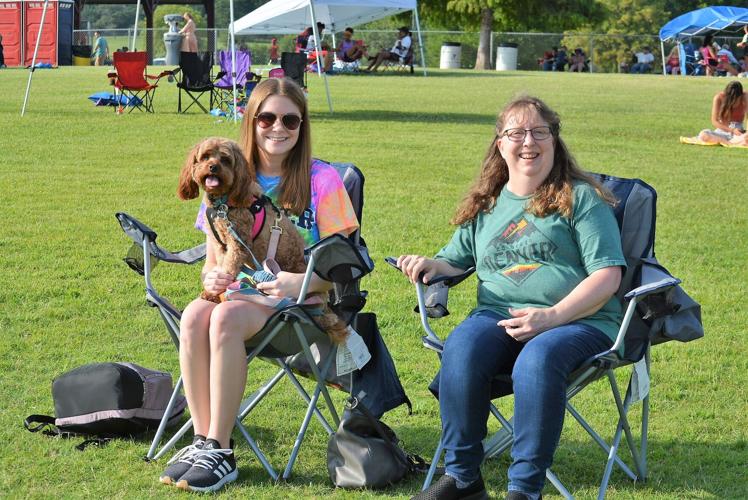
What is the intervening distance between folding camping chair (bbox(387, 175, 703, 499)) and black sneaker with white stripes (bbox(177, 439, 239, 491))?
0.65 metres

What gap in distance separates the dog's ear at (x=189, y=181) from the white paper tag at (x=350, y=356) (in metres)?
0.70

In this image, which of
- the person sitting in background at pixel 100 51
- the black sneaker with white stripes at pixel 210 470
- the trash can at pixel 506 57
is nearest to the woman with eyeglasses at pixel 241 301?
the black sneaker with white stripes at pixel 210 470

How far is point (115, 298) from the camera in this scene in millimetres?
6078

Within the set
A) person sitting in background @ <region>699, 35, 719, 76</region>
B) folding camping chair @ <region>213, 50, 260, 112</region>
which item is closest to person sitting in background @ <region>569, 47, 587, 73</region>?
person sitting in background @ <region>699, 35, 719, 76</region>

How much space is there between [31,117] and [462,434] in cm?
1361

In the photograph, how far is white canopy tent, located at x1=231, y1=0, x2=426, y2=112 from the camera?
20.1m

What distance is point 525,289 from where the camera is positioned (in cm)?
359

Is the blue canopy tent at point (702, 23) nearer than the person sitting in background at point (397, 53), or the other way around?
the person sitting in background at point (397, 53)

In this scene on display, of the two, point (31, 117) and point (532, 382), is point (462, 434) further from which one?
point (31, 117)

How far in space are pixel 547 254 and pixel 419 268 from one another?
450mm

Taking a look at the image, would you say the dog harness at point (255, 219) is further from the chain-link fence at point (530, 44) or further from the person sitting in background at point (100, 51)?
Answer: the person sitting in background at point (100, 51)

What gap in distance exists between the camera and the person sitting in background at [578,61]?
4288 centimetres

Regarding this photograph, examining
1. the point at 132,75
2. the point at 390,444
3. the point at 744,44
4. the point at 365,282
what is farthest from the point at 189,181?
the point at 744,44

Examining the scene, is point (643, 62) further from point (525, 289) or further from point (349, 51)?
point (525, 289)
